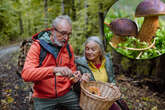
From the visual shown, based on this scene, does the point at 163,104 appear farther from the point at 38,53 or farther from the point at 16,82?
the point at 16,82

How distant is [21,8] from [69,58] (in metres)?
16.8

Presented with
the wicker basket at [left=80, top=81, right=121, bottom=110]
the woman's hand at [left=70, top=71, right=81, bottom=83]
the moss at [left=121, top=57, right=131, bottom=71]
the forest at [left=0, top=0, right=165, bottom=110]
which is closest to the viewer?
the wicker basket at [left=80, top=81, right=121, bottom=110]

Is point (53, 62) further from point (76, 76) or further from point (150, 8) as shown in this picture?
point (150, 8)

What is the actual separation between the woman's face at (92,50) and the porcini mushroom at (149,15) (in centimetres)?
112

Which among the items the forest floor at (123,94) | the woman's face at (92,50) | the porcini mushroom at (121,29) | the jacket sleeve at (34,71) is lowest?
the forest floor at (123,94)

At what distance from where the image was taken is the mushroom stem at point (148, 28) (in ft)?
4.40

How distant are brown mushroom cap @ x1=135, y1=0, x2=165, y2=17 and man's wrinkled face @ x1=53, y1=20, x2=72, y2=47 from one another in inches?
43.6

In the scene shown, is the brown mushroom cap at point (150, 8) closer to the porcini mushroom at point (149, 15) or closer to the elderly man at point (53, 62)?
the porcini mushroom at point (149, 15)

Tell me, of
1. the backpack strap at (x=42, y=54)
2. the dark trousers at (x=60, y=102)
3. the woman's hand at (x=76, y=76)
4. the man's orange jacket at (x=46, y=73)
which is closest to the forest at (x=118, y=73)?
the woman's hand at (x=76, y=76)

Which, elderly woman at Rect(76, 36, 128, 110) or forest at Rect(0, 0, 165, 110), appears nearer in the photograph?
elderly woman at Rect(76, 36, 128, 110)

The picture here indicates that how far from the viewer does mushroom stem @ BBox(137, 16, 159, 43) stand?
1341 mm

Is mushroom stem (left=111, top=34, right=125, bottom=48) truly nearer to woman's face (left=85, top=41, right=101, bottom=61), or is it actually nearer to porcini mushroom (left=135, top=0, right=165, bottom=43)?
porcini mushroom (left=135, top=0, right=165, bottom=43)

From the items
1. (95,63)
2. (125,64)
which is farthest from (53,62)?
(125,64)

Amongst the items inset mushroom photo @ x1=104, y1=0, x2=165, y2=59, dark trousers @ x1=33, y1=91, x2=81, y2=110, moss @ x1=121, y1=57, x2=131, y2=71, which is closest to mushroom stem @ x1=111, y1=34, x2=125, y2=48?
inset mushroom photo @ x1=104, y1=0, x2=165, y2=59
